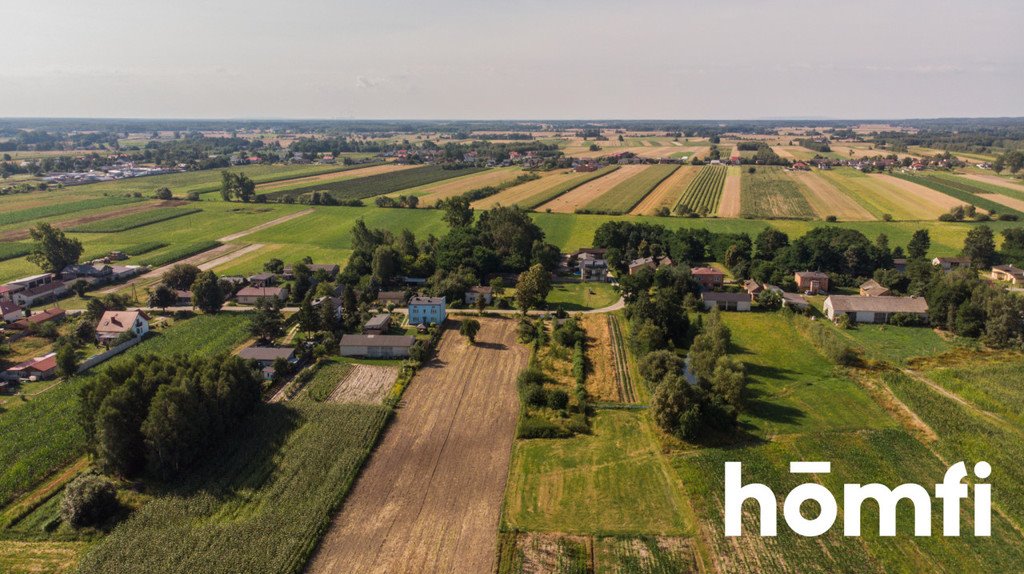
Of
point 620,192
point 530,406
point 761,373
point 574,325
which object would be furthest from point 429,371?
point 620,192

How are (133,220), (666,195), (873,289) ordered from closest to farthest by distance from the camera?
(873,289) → (133,220) → (666,195)

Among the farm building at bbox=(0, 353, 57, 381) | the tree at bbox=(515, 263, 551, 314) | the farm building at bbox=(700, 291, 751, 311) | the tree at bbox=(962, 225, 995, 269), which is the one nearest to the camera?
the farm building at bbox=(0, 353, 57, 381)

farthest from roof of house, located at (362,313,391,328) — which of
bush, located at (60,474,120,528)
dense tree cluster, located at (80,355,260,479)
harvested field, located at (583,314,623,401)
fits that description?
bush, located at (60,474,120,528)

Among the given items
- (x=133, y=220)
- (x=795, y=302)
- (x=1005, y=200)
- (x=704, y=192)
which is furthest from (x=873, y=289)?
(x=133, y=220)

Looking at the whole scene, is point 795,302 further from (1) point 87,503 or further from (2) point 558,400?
(1) point 87,503

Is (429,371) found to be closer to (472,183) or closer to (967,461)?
(967,461)

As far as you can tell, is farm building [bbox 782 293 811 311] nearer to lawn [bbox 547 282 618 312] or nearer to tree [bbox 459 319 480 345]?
lawn [bbox 547 282 618 312]
